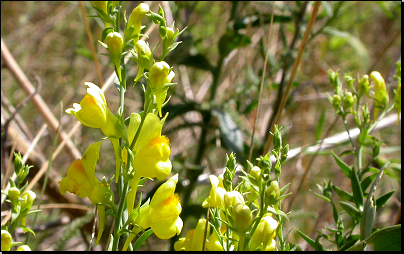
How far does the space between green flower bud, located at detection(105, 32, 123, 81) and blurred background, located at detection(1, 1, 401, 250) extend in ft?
0.95

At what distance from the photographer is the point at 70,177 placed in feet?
1.53

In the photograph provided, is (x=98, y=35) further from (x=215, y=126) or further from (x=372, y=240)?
(x=372, y=240)

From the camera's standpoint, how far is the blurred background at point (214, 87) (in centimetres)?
105

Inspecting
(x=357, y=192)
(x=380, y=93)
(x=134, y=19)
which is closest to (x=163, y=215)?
(x=134, y=19)

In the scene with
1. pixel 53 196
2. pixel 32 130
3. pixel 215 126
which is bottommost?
pixel 32 130

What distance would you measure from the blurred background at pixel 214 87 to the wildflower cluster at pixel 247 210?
0.89 ft

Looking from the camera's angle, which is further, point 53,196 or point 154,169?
point 53,196

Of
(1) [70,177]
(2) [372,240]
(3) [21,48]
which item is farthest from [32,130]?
(2) [372,240]

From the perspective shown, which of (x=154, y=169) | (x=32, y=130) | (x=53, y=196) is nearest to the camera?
(x=154, y=169)

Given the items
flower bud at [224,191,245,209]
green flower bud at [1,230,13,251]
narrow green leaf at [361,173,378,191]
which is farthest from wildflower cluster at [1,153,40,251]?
narrow green leaf at [361,173,378,191]

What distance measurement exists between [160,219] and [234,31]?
731mm

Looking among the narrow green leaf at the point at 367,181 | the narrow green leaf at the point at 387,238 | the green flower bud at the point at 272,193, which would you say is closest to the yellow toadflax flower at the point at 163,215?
the green flower bud at the point at 272,193

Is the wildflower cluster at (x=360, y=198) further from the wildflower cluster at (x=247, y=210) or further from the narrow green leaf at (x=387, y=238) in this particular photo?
the wildflower cluster at (x=247, y=210)

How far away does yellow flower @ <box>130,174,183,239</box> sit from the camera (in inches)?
17.7
